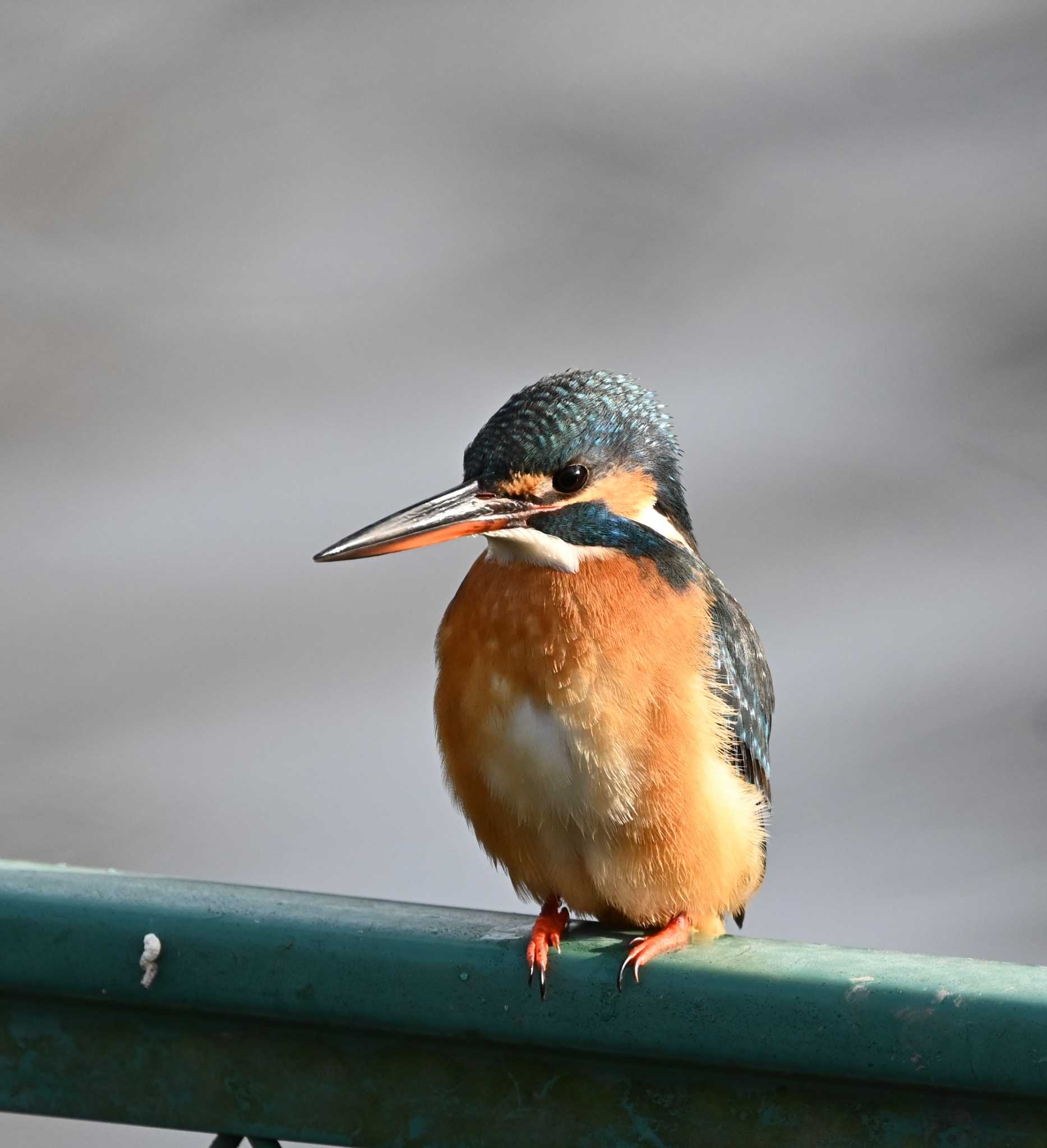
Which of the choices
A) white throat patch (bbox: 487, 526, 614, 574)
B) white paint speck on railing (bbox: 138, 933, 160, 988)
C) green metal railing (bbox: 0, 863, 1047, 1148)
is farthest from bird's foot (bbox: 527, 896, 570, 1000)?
white throat patch (bbox: 487, 526, 614, 574)

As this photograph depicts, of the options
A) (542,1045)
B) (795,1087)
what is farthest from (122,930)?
(795,1087)

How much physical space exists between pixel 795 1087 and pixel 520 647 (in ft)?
2.40

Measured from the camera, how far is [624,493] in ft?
5.85

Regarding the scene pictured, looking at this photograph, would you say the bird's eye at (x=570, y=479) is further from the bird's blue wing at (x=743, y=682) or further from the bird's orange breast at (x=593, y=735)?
the bird's blue wing at (x=743, y=682)

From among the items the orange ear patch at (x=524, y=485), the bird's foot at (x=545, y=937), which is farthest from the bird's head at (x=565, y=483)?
the bird's foot at (x=545, y=937)

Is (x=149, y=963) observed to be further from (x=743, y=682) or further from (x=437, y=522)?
(x=743, y=682)

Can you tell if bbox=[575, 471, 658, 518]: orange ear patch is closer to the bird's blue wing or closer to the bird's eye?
the bird's eye

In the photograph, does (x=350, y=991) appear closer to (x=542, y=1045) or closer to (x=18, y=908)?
(x=542, y=1045)

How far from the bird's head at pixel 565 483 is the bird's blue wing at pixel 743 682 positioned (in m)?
0.10

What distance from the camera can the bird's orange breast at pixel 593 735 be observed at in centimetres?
170

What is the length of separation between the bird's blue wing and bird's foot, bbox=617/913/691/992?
0.82 ft

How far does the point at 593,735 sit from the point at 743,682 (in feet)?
0.97

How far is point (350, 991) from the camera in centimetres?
114

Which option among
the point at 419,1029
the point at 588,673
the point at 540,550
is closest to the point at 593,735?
the point at 588,673
